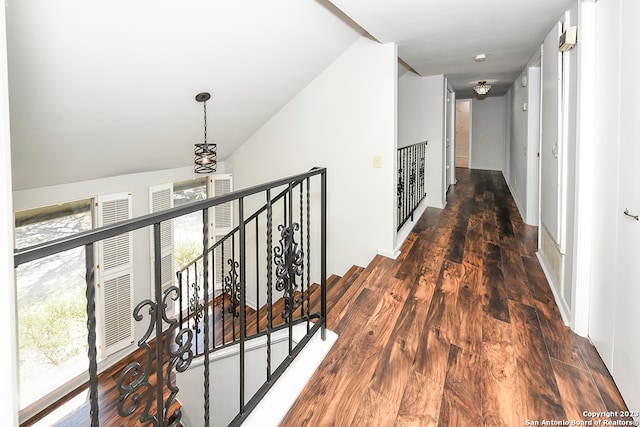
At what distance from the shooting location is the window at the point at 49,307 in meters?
3.58

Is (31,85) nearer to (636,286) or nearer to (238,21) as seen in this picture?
(238,21)

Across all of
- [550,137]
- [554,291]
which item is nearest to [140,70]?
[550,137]

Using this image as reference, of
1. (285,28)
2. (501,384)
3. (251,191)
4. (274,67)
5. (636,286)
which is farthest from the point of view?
(274,67)

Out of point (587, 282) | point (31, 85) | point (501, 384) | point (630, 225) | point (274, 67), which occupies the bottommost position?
point (501, 384)

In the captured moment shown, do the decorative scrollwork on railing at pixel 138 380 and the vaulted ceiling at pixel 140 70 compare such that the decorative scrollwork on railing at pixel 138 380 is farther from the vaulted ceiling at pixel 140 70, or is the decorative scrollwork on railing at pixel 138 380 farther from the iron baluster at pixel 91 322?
the vaulted ceiling at pixel 140 70

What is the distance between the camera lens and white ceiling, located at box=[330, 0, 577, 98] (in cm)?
251

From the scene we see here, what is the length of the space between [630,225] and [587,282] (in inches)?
27.3

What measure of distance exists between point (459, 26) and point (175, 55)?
→ 246 centimetres

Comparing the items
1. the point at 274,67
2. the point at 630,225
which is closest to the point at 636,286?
the point at 630,225

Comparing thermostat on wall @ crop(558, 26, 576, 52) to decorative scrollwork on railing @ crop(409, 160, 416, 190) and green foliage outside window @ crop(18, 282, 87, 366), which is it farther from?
green foliage outside window @ crop(18, 282, 87, 366)

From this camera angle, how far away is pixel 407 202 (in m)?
4.76

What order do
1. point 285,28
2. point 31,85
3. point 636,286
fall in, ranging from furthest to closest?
point 285,28 < point 31,85 < point 636,286

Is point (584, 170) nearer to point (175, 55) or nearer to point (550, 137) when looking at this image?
point (550, 137)

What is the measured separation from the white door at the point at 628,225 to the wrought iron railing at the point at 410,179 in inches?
98.4
